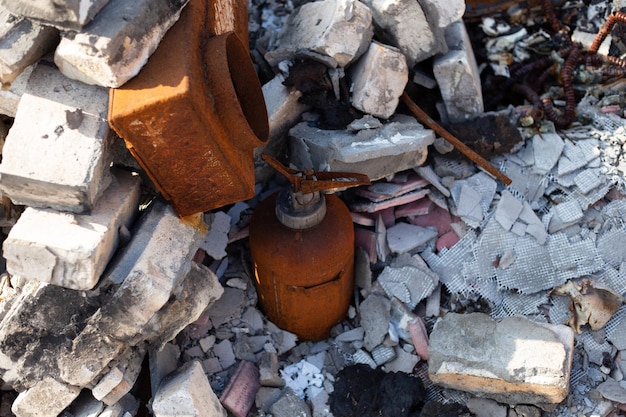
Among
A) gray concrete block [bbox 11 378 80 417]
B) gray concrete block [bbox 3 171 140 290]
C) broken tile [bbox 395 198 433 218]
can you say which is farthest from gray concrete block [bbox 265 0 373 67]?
gray concrete block [bbox 11 378 80 417]

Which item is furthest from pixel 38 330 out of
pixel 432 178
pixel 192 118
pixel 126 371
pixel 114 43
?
pixel 432 178

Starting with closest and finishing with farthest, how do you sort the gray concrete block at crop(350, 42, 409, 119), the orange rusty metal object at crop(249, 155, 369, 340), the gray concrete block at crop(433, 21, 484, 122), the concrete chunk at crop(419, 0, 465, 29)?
the orange rusty metal object at crop(249, 155, 369, 340)
the gray concrete block at crop(350, 42, 409, 119)
the concrete chunk at crop(419, 0, 465, 29)
the gray concrete block at crop(433, 21, 484, 122)

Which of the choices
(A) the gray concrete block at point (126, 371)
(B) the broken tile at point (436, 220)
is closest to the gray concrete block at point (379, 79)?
(B) the broken tile at point (436, 220)

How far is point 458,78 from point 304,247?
1591 mm

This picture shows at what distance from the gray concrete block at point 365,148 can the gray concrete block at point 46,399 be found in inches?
75.5

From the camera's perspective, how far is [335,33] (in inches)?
142

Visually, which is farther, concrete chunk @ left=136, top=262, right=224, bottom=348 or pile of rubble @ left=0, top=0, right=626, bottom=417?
concrete chunk @ left=136, top=262, right=224, bottom=348

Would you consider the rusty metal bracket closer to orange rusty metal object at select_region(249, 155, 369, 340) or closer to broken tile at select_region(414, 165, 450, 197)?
orange rusty metal object at select_region(249, 155, 369, 340)

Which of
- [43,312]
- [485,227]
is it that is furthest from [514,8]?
[43,312]

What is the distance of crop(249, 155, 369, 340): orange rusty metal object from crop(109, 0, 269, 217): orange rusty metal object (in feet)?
1.75

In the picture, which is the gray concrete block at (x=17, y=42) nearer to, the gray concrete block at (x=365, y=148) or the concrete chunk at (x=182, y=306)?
the concrete chunk at (x=182, y=306)

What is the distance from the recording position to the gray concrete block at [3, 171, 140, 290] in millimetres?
2713

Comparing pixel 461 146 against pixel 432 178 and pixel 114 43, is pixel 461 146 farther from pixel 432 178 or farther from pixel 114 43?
pixel 114 43

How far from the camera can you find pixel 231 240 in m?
4.02
